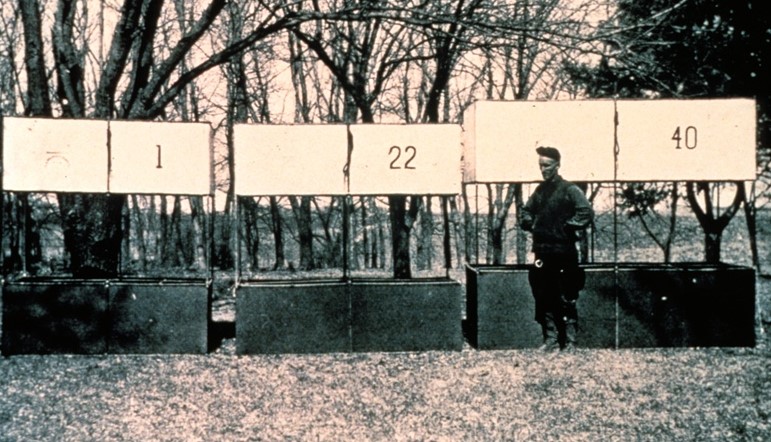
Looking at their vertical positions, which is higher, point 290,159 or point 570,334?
point 290,159

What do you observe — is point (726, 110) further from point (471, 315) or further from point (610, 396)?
point (610, 396)

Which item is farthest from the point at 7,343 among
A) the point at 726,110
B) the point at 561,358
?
the point at 726,110

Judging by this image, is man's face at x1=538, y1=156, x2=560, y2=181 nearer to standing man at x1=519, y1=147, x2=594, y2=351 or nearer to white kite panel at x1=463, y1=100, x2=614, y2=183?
standing man at x1=519, y1=147, x2=594, y2=351

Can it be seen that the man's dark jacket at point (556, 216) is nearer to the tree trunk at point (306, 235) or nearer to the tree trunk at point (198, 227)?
the tree trunk at point (306, 235)

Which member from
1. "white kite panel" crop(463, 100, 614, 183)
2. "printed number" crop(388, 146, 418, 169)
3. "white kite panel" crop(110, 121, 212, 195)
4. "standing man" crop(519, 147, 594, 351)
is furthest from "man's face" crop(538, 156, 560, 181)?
"white kite panel" crop(110, 121, 212, 195)

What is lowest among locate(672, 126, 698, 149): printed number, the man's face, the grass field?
the grass field

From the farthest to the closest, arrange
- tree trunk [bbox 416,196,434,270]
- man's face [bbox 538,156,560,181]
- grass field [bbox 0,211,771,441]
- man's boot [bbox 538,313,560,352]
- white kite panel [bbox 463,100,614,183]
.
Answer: tree trunk [bbox 416,196,434,270], white kite panel [bbox 463,100,614,183], man's boot [bbox 538,313,560,352], man's face [bbox 538,156,560,181], grass field [bbox 0,211,771,441]

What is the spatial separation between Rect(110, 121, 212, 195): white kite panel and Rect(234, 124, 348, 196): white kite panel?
43cm

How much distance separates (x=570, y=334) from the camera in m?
9.37

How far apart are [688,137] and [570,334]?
111 inches

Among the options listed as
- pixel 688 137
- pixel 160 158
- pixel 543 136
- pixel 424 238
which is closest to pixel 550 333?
pixel 543 136

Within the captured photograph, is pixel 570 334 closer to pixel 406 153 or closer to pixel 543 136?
pixel 543 136

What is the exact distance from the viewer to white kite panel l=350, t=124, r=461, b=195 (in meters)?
9.97

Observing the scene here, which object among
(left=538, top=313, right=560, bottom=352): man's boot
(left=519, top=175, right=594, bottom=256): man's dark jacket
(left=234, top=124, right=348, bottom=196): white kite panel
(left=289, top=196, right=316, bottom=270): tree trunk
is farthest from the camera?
(left=289, top=196, right=316, bottom=270): tree trunk
